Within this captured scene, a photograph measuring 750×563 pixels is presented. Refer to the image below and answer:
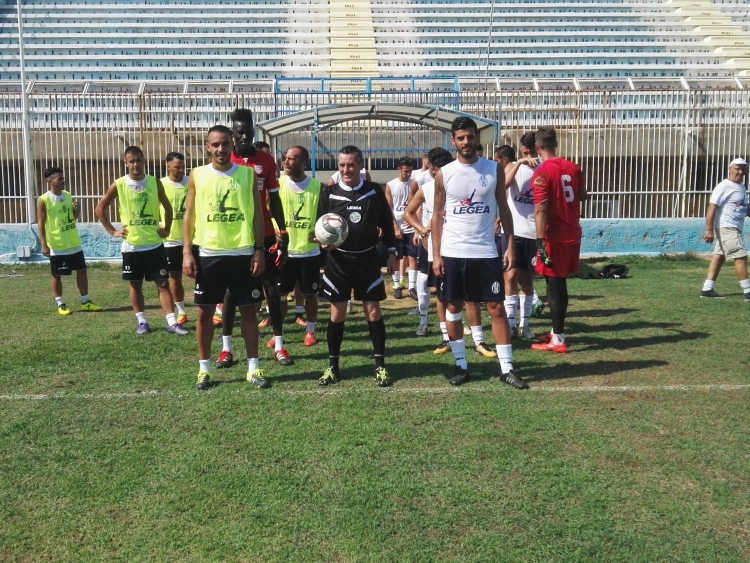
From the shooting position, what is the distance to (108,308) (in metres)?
11.0

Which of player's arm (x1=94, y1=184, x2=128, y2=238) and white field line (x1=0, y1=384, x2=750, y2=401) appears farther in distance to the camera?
player's arm (x1=94, y1=184, x2=128, y2=238)

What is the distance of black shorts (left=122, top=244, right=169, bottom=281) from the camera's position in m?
9.22

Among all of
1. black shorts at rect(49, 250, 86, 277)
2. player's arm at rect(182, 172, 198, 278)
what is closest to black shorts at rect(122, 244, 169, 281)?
black shorts at rect(49, 250, 86, 277)

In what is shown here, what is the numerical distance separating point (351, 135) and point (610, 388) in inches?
429

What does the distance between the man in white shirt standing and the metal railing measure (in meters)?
5.72

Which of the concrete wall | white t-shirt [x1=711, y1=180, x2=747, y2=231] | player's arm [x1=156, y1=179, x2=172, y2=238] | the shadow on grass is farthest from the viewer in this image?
the concrete wall

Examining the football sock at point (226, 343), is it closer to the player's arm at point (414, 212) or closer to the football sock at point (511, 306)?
the player's arm at point (414, 212)

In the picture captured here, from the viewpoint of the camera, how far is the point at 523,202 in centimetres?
847

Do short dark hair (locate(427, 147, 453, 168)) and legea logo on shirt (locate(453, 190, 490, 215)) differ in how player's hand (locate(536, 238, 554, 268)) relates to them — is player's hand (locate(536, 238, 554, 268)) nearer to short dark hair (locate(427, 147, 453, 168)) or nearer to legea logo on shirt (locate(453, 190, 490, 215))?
legea logo on shirt (locate(453, 190, 490, 215))

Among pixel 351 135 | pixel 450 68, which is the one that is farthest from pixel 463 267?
pixel 450 68

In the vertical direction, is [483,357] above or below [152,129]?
below

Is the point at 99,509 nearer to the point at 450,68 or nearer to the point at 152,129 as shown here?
the point at 152,129

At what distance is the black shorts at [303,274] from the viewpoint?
8.08m

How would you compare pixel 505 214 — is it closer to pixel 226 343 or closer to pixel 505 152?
pixel 505 152
